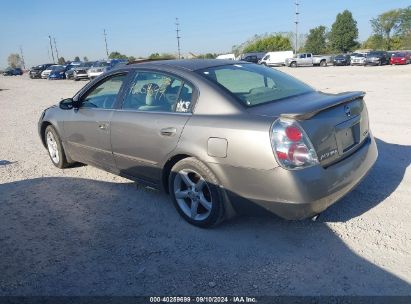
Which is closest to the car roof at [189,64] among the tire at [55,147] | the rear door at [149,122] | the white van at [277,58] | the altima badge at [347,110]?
the rear door at [149,122]

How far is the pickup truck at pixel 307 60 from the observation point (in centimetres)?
4803

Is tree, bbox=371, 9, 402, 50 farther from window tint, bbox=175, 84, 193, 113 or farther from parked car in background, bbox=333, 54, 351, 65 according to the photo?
window tint, bbox=175, 84, 193, 113

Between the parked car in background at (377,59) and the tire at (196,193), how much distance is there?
41675mm

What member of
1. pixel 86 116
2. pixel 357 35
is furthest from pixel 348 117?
pixel 357 35

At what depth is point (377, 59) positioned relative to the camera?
40.2m

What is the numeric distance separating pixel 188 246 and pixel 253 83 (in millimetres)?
1849

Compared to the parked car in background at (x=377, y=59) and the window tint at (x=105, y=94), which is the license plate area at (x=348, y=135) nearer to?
the window tint at (x=105, y=94)

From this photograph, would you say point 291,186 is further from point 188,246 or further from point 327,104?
point 188,246

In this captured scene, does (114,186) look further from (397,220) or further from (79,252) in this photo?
(397,220)

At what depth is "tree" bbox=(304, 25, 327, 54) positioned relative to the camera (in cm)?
8481

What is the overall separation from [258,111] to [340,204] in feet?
4.79

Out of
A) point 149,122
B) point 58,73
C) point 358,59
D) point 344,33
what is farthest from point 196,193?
point 344,33

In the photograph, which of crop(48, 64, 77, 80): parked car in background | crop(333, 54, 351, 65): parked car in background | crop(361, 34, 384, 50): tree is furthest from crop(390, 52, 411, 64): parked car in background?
crop(361, 34, 384, 50): tree

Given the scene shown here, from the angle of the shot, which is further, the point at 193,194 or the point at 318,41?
the point at 318,41
